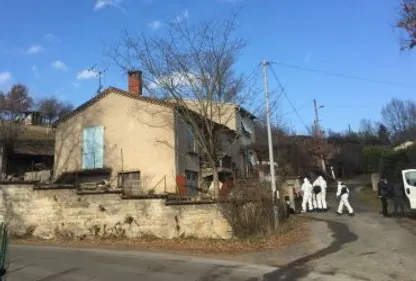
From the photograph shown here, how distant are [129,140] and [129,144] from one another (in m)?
0.25

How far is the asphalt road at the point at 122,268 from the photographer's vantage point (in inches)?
523

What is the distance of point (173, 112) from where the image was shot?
3123 cm

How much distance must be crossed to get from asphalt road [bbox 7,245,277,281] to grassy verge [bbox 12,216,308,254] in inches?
87.6

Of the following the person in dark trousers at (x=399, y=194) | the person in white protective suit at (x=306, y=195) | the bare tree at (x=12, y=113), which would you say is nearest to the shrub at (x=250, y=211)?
the person in white protective suit at (x=306, y=195)

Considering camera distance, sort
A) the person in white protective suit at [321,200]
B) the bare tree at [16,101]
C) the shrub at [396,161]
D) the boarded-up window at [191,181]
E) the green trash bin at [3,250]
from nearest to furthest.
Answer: the green trash bin at [3,250] → the person in white protective suit at [321,200] → the boarded-up window at [191,181] → the shrub at [396,161] → the bare tree at [16,101]

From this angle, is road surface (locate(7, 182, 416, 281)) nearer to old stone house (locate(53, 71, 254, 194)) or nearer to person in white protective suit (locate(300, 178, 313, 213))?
person in white protective suit (locate(300, 178, 313, 213))

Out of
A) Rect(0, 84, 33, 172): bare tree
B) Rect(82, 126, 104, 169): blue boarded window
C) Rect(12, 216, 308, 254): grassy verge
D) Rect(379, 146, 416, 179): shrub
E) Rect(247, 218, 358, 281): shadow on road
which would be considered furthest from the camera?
Rect(0, 84, 33, 172): bare tree

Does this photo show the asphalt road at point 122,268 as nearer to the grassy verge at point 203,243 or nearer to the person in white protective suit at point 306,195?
the grassy verge at point 203,243

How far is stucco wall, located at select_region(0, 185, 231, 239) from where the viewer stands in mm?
22062

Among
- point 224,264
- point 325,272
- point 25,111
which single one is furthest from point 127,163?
point 25,111

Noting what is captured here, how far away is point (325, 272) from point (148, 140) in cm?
2011

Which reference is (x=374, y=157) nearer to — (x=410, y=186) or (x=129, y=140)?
(x=129, y=140)

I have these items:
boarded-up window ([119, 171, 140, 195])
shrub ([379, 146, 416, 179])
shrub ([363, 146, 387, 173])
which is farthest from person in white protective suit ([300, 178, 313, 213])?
shrub ([363, 146, 387, 173])

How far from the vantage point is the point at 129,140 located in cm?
3275
